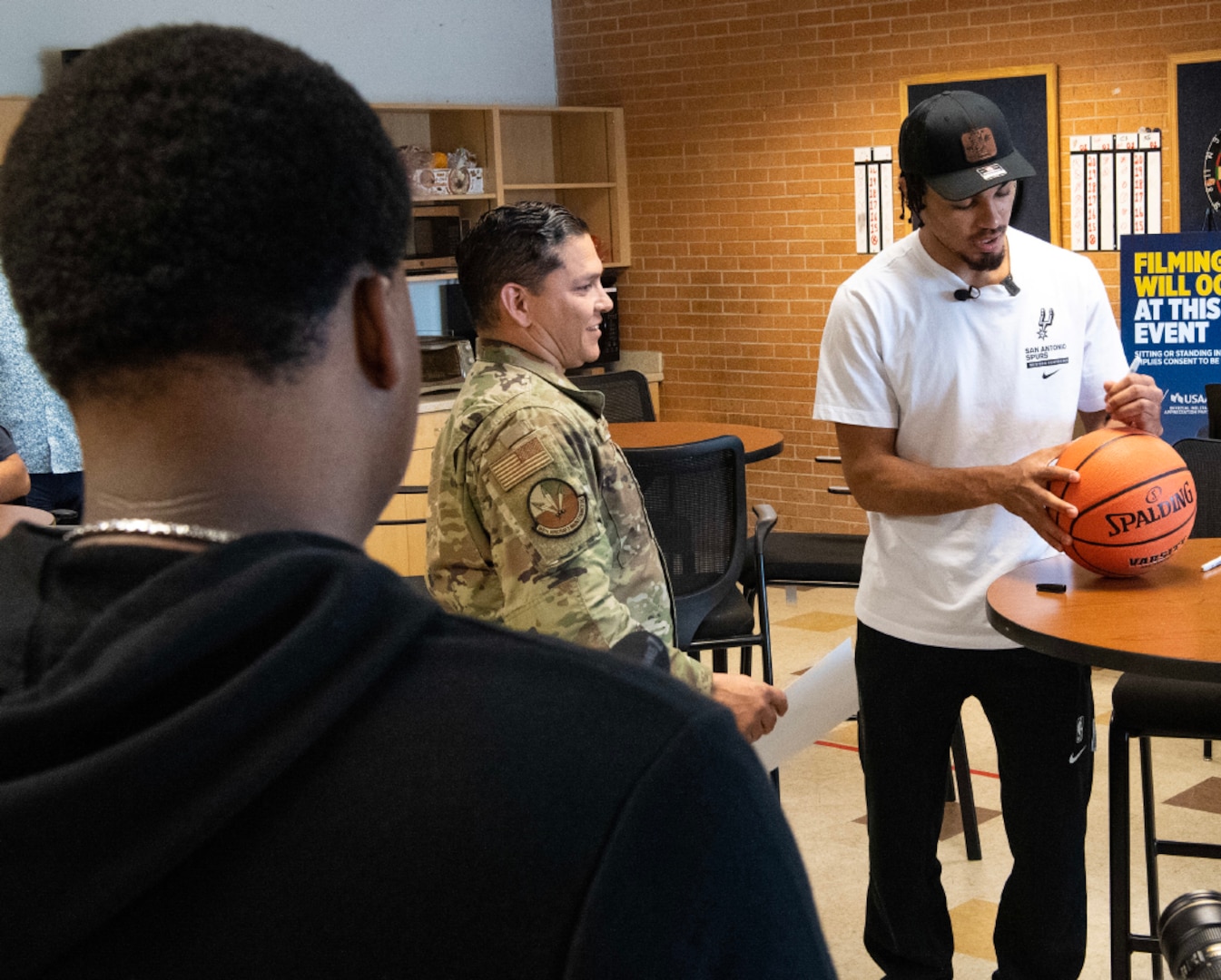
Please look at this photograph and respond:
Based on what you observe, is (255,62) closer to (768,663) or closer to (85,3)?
(768,663)

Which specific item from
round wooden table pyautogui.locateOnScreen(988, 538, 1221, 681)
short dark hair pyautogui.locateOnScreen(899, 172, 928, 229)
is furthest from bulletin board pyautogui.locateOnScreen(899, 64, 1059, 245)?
round wooden table pyautogui.locateOnScreen(988, 538, 1221, 681)

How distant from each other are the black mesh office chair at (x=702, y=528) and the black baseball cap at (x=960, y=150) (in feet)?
4.36

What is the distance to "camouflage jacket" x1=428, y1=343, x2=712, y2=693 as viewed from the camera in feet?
5.92

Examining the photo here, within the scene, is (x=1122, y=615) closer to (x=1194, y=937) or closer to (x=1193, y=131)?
(x=1194, y=937)

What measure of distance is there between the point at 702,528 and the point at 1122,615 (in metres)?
1.76

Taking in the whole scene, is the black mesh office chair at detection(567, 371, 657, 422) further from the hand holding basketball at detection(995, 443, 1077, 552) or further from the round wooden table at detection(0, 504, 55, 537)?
the hand holding basketball at detection(995, 443, 1077, 552)

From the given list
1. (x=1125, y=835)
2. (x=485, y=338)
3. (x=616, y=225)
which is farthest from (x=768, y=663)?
(x=616, y=225)

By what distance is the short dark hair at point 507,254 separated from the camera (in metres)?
2.16

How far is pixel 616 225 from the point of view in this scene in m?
7.63

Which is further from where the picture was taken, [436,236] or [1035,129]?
[436,236]

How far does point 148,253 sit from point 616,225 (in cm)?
719

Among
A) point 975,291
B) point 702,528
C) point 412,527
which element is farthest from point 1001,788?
point 412,527

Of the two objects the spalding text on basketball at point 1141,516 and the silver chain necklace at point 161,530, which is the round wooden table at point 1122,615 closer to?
the spalding text on basketball at point 1141,516

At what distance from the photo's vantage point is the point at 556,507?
5.97 ft
